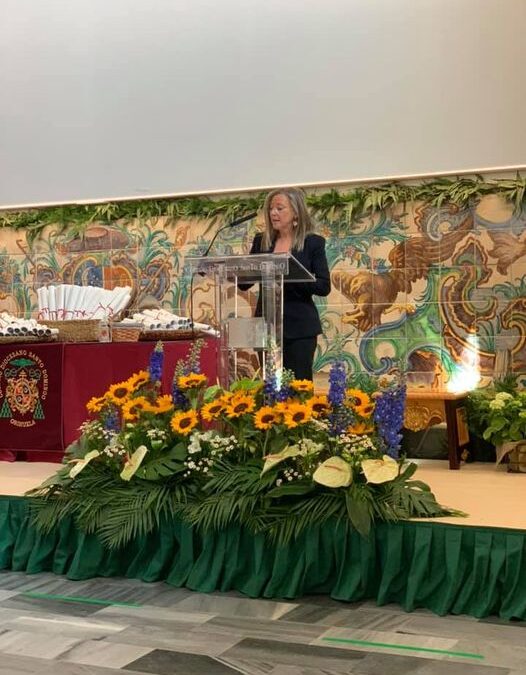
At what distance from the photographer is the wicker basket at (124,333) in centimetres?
543

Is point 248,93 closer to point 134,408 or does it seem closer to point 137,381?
point 137,381

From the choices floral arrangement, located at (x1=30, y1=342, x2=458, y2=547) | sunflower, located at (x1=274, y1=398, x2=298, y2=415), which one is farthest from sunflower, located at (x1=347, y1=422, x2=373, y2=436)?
sunflower, located at (x1=274, y1=398, x2=298, y2=415)

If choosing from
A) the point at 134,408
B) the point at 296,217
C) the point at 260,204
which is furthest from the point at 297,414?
the point at 260,204

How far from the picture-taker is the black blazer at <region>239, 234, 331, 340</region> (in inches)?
192

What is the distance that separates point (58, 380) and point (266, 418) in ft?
6.57

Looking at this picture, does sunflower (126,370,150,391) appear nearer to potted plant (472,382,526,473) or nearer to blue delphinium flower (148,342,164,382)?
blue delphinium flower (148,342,164,382)

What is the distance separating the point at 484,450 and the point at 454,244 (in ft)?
4.68

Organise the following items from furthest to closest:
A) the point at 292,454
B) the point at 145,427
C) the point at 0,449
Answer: the point at 0,449
the point at 145,427
the point at 292,454

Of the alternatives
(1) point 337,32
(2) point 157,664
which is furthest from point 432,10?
(2) point 157,664

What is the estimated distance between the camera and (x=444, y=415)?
5688 millimetres

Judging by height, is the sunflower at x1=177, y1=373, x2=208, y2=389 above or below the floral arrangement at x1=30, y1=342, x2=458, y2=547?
above

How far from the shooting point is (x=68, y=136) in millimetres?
7383

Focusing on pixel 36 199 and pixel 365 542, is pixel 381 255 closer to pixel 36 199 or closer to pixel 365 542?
pixel 36 199

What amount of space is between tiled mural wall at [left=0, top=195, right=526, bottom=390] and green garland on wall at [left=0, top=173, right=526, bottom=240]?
2.7 inches
